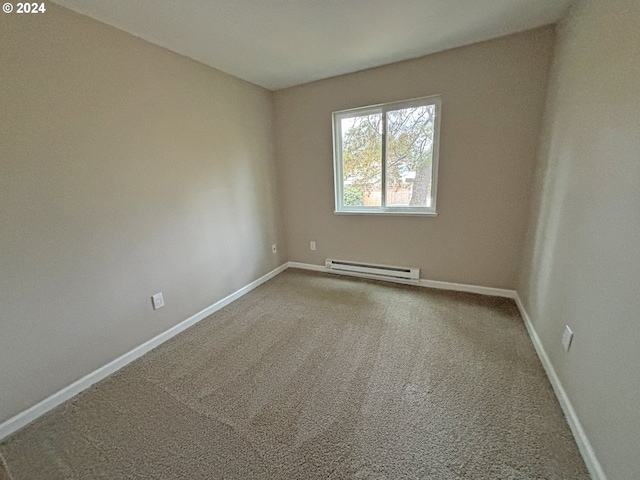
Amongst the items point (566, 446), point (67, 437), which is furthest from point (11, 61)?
point (566, 446)

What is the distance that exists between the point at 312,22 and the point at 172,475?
8.93 feet

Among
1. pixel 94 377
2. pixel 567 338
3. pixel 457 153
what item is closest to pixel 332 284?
pixel 457 153

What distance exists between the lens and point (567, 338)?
1.41m

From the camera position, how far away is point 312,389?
5.16ft

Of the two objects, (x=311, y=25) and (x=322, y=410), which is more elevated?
(x=311, y=25)

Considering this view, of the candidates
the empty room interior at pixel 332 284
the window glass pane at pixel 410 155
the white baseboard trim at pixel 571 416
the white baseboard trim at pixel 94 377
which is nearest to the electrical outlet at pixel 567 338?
the empty room interior at pixel 332 284

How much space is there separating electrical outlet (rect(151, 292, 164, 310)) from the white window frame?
205 centimetres

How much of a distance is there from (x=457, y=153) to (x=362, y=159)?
993 millimetres

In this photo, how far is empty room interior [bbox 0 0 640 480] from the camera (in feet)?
3.87

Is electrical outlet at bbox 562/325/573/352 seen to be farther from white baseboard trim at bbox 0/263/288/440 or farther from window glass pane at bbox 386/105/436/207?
white baseboard trim at bbox 0/263/288/440

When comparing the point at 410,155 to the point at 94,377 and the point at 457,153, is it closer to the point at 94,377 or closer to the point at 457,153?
the point at 457,153

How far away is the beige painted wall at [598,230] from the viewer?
97 centimetres

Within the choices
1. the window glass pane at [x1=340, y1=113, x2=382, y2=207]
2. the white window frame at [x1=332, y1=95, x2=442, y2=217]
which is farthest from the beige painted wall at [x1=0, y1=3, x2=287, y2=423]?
the window glass pane at [x1=340, y1=113, x2=382, y2=207]

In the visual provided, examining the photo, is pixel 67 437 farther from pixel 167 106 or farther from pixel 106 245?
pixel 167 106
